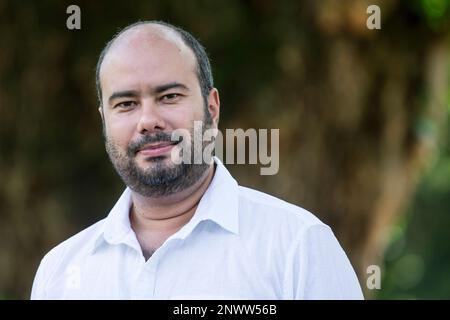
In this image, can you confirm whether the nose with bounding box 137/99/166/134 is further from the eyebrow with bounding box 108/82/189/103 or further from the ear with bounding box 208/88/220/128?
the ear with bounding box 208/88/220/128

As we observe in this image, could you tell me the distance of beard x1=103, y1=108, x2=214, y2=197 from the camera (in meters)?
2.09

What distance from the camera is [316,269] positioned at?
6.39 ft

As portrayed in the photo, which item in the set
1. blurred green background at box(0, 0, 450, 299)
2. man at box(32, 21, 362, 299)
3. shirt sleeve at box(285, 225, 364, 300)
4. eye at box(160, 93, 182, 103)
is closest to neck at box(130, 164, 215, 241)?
man at box(32, 21, 362, 299)

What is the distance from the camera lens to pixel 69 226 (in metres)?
5.62

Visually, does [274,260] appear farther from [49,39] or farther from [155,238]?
[49,39]

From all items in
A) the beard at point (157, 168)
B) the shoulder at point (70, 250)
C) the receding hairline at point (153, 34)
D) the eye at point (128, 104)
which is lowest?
the shoulder at point (70, 250)

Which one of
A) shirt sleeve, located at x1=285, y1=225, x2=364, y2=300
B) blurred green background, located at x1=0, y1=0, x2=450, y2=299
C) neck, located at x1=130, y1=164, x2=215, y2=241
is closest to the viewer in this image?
shirt sleeve, located at x1=285, y1=225, x2=364, y2=300

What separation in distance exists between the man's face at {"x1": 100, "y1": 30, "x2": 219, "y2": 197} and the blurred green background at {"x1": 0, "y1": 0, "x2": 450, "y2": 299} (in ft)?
9.76

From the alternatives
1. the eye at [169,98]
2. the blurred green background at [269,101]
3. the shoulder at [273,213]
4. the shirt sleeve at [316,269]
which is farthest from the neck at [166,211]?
the blurred green background at [269,101]

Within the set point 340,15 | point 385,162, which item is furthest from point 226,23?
point 385,162

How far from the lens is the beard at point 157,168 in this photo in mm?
2094

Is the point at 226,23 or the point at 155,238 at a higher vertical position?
the point at 226,23

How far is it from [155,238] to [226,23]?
336 cm

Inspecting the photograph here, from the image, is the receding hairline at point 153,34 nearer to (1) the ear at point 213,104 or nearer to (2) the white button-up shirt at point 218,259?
(1) the ear at point 213,104
